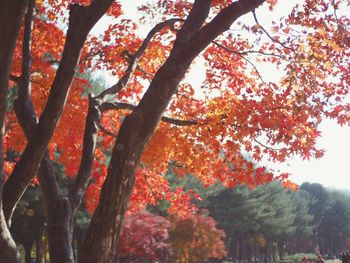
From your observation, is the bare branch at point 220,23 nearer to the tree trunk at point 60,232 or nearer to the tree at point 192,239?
the tree trunk at point 60,232

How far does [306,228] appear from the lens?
74562mm

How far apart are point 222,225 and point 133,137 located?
1878 inches

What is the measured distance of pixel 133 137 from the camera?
4.34 metres

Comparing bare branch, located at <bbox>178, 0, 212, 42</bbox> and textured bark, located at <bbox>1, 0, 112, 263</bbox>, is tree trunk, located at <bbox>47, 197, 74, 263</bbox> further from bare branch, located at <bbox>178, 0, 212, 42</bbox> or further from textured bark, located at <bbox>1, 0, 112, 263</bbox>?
bare branch, located at <bbox>178, 0, 212, 42</bbox>

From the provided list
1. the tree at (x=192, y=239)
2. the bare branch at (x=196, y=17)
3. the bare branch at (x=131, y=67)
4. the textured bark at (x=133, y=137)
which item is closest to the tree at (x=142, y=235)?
the tree at (x=192, y=239)

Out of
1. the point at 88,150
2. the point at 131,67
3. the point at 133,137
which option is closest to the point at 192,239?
the point at 131,67

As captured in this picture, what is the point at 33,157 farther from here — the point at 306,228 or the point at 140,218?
the point at 306,228

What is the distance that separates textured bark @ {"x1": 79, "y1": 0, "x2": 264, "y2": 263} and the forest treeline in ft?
71.9

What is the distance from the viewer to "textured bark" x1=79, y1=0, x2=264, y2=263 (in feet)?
13.6

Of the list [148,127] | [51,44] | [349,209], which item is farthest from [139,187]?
[349,209]

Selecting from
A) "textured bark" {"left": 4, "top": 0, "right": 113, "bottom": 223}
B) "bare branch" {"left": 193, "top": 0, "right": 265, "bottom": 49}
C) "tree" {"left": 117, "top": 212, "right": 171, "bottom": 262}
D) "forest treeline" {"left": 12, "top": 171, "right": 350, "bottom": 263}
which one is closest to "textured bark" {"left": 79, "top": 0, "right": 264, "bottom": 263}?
"bare branch" {"left": 193, "top": 0, "right": 265, "bottom": 49}

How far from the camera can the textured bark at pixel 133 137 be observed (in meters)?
4.16

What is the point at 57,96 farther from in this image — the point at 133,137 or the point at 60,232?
the point at 60,232

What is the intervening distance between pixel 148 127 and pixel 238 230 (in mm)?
50156
